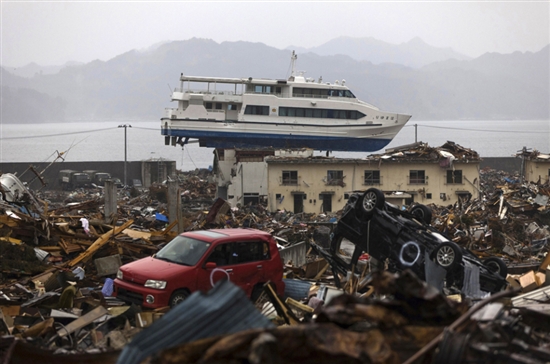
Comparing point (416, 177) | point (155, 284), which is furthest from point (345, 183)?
point (155, 284)

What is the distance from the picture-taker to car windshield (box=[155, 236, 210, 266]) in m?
11.1

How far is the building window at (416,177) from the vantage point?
42.5m

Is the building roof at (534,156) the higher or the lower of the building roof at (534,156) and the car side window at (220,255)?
the higher

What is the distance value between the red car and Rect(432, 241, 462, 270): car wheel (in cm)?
305

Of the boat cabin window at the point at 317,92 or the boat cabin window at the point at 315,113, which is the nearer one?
the boat cabin window at the point at 315,113

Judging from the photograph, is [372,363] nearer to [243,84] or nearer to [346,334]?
[346,334]

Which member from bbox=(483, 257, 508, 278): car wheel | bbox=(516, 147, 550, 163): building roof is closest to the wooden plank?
bbox=(483, 257, 508, 278): car wheel

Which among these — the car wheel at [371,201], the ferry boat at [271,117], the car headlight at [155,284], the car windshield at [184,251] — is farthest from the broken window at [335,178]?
the car headlight at [155,284]

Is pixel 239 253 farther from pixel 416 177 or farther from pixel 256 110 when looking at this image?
pixel 256 110

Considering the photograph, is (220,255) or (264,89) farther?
(264,89)

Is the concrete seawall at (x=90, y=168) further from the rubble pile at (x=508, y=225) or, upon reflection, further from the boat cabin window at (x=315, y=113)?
the rubble pile at (x=508, y=225)

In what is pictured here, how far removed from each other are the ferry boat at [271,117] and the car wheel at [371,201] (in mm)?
49497

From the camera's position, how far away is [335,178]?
141 ft

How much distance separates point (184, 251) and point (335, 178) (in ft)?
105
